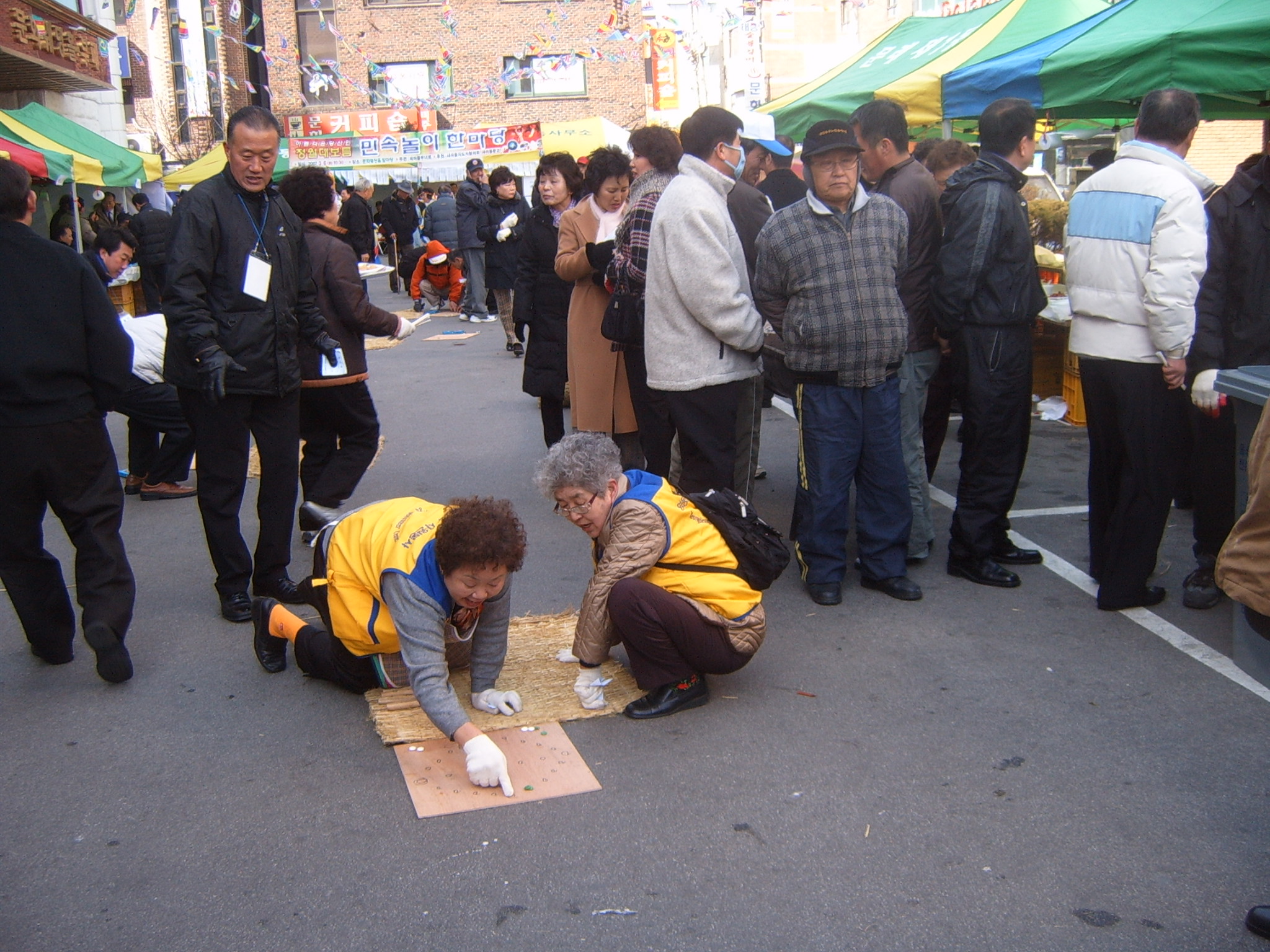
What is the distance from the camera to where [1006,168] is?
4547mm

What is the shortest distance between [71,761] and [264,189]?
→ 7.33 feet

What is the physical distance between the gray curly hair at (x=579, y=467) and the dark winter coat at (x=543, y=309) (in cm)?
288

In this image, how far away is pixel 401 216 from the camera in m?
20.4

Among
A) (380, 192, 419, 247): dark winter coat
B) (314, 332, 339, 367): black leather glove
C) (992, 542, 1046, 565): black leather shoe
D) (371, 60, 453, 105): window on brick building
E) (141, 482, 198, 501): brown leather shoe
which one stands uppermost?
(371, 60, 453, 105): window on brick building

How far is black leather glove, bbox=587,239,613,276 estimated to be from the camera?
546 cm

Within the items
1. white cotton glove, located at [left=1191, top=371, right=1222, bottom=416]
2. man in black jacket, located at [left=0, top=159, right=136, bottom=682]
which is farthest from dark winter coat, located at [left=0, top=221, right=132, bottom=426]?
white cotton glove, located at [left=1191, top=371, right=1222, bottom=416]

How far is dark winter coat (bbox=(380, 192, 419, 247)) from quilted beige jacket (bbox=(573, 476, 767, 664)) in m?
17.9

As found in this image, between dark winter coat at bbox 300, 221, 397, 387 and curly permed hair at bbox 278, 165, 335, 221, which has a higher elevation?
curly permed hair at bbox 278, 165, 335, 221

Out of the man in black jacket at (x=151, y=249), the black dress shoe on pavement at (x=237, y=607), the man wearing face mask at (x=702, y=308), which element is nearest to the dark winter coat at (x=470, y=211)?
the man in black jacket at (x=151, y=249)

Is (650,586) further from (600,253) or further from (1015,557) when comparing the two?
(600,253)

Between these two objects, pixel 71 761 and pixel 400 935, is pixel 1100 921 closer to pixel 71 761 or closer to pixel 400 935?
pixel 400 935

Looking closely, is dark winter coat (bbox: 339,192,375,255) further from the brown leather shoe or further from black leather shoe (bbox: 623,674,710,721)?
black leather shoe (bbox: 623,674,710,721)

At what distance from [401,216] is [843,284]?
17.2 meters

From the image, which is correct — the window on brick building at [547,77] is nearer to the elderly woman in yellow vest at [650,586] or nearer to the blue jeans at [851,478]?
the blue jeans at [851,478]
